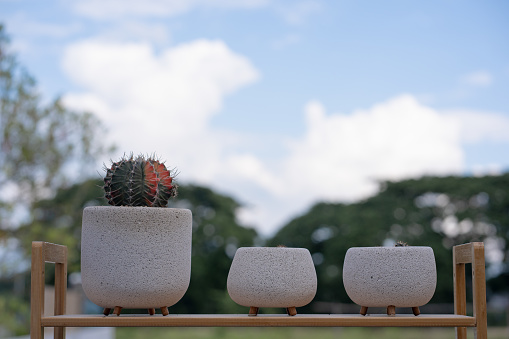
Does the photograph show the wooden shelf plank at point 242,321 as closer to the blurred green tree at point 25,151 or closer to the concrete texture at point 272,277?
the concrete texture at point 272,277

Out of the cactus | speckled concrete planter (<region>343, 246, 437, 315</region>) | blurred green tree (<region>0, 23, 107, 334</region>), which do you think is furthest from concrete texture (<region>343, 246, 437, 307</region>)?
blurred green tree (<region>0, 23, 107, 334</region>)

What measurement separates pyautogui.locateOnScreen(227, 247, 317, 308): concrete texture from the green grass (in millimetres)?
10363

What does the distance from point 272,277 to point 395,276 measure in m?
0.45

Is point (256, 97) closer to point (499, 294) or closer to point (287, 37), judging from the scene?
point (287, 37)

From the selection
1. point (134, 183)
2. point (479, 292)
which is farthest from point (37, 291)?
point (479, 292)

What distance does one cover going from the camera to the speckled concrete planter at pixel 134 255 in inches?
81.4

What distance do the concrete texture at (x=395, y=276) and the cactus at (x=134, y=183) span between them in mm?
798

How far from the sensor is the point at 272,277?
82.7 inches

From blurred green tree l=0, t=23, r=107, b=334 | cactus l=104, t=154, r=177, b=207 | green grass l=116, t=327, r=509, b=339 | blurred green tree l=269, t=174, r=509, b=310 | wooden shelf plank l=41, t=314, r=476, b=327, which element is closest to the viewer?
wooden shelf plank l=41, t=314, r=476, b=327

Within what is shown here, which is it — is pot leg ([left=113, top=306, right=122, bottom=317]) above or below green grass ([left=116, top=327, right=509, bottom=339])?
above

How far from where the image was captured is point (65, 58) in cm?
1076

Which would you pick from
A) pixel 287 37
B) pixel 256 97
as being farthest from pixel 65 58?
pixel 287 37

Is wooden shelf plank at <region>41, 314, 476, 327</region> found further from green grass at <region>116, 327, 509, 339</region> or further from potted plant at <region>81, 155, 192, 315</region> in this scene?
green grass at <region>116, 327, 509, 339</region>

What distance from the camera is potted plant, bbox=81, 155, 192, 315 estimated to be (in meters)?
2.07
